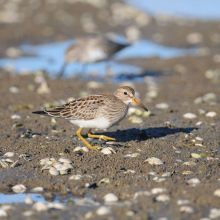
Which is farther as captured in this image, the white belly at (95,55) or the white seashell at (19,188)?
the white belly at (95,55)

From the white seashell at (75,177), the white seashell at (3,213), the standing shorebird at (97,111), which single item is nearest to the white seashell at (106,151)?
the standing shorebird at (97,111)

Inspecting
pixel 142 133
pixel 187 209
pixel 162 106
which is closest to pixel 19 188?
pixel 187 209

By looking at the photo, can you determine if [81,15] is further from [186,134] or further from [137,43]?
[186,134]

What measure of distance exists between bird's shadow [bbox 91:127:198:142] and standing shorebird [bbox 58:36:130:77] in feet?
22.5

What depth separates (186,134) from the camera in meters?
8.35

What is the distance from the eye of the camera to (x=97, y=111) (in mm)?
7848

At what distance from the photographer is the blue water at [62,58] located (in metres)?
16.2

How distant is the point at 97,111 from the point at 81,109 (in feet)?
1.11

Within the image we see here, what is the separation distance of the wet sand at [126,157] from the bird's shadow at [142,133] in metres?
0.02

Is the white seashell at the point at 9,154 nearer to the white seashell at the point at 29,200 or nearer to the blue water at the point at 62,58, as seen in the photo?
the white seashell at the point at 29,200

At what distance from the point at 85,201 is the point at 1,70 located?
1086cm

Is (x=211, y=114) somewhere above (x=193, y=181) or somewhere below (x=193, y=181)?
below

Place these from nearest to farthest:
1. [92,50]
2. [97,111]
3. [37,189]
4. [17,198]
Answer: [17,198], [37,189], [97,111], [92,50]

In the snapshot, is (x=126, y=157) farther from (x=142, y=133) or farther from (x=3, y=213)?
(x=3, y=213)
